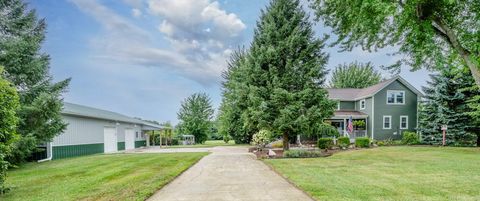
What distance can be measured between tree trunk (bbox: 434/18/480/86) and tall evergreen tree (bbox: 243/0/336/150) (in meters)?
7.85

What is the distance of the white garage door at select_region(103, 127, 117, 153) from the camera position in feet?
73.0

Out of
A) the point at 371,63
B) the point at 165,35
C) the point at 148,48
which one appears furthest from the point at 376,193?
the point at 371,63

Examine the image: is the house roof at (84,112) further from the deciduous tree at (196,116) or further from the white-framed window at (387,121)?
the white-framed window at (387,121)

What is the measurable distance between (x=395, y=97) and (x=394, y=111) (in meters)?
1.29

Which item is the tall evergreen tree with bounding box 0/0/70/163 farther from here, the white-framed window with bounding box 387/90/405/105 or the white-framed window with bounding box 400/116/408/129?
the white-framed window with bounding box 400/116/408/129

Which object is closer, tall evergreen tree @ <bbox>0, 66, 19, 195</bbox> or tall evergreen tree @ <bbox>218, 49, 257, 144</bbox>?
tall evergreen tree @ <bbox>0, 66, 19, 195</bbox>

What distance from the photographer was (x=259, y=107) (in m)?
16.8

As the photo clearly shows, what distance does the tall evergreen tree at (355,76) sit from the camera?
44.8 metres

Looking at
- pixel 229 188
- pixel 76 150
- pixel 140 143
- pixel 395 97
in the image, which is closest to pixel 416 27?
pixel 229 188

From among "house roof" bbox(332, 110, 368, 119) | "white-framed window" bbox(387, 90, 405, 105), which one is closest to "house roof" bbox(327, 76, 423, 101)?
"white-framed window" bbox(387, 90, 405, 105)

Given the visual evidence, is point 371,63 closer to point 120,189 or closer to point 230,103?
point 230,103

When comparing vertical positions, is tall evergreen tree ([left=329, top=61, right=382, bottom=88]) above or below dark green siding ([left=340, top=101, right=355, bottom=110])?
above

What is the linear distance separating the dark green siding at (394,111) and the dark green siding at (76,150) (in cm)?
2299

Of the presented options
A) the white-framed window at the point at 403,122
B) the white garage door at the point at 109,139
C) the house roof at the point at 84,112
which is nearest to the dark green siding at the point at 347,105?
the white-framed window at the point at 403,122
